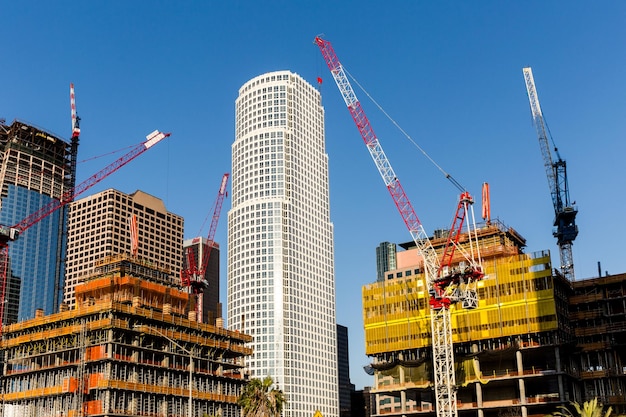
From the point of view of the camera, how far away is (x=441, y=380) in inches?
6412

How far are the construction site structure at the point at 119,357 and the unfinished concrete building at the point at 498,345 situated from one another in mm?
39757

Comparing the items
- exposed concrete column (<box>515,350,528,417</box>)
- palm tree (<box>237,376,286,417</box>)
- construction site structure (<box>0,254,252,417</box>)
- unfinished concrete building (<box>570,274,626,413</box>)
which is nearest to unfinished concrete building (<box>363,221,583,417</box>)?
exposed concrete column (<box>515,350,528,417</box>)

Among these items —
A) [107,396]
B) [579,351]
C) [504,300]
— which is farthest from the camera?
[579,351]

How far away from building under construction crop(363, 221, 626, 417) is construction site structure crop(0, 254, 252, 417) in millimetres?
38664

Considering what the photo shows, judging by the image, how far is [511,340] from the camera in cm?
16988

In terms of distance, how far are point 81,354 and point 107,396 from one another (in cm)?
1060

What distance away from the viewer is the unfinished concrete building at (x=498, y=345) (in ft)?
545

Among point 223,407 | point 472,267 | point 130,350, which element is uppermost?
point 472,267

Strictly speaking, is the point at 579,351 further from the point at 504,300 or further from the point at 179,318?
the point at 179,318

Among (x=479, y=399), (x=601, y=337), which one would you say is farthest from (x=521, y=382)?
(x=601, y=337)

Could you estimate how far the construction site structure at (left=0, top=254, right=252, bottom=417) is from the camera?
15000cm

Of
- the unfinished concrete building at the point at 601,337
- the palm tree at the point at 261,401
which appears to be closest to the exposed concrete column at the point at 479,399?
the unfinished concrete building at the point at 601,337

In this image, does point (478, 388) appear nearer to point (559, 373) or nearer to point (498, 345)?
point (498, 345)

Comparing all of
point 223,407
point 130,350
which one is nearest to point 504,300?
point 223,407
